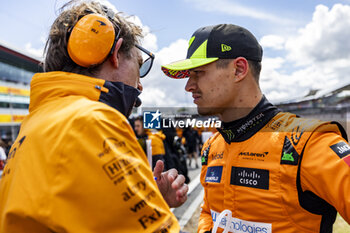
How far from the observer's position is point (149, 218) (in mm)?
855

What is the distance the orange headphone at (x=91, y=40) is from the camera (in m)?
1.25

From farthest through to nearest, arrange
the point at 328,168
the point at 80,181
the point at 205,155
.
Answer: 1. the point at 205,155
2. the point at 328,168
3. the point at 80,181

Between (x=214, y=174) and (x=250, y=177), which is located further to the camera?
(x=214, y=174)

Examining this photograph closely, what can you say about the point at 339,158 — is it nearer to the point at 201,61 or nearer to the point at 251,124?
the point at 251,124

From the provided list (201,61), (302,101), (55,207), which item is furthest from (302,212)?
(302,101)

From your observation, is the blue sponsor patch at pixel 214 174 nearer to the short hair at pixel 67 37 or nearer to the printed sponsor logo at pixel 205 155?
the printed sponsor logo at pixel 205 155

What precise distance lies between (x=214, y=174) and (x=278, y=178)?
18.7 inches

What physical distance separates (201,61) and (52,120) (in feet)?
3.49

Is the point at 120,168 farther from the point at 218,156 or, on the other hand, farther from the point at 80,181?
the point at 218,156

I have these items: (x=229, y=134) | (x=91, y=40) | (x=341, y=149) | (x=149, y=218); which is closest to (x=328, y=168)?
(x=341, y=149)

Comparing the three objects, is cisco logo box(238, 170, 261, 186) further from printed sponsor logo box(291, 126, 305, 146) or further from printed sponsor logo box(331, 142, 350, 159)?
printed sponsor logo box(331, 142, 350, 159)

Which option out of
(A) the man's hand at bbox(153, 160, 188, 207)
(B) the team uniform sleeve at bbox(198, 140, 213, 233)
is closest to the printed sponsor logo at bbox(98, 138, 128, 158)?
(A) the man's hand at bbox(153, 160, 188, 207)

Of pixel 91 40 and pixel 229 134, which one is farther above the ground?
pixel 91 40

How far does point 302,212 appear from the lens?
1357 millimetres
